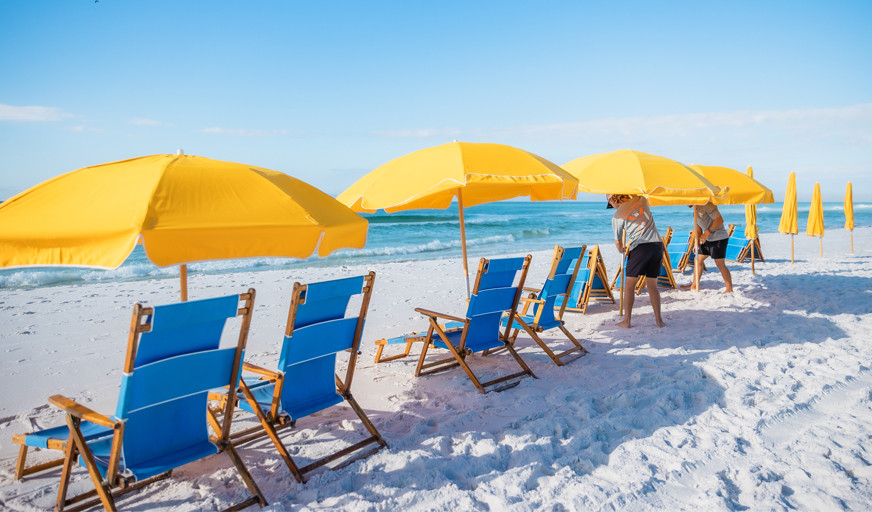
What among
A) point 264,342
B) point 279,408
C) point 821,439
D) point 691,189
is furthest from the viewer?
point 264,342

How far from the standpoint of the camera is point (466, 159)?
435 centimetres

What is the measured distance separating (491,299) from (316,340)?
1614 millimetres

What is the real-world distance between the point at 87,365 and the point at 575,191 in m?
4.68

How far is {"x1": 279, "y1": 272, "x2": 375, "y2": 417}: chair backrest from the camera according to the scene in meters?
2.98

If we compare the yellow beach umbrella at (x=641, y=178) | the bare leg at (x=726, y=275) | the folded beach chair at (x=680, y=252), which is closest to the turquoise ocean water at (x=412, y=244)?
the folded beach chair at (x=680, y=252)

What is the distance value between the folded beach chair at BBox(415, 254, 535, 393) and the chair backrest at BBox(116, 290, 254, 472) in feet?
5.84

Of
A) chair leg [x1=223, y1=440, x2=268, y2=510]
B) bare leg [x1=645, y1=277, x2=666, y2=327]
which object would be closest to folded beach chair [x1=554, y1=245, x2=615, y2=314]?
bare leg [x1=645, y1=277, x2=666, y2=327]

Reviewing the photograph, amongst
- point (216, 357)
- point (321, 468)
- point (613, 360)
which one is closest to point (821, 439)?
point (613, 360)

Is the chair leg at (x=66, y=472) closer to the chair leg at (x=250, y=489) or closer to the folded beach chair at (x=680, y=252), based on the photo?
the chair leg at (x=250, y=489)

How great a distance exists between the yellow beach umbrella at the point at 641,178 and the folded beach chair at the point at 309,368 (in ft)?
9.60

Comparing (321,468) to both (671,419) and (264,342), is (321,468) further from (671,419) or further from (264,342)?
(264,342)

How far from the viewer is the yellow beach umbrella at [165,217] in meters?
2.32

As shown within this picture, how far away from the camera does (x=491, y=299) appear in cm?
429

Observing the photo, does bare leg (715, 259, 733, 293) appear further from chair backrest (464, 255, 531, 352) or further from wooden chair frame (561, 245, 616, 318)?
chair backrest (464, 255, 531, 352)
